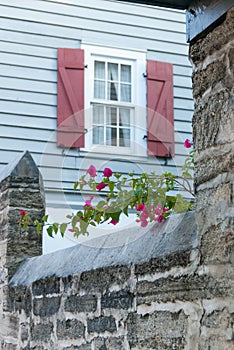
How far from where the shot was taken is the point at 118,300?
2.51 metres

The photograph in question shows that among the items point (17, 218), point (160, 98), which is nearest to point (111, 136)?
point (160, 98)

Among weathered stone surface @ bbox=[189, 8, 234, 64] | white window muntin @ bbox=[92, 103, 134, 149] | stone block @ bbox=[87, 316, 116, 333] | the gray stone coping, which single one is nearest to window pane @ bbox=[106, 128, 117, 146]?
white window muntin @ bbox=[92, 103, 134, 149]

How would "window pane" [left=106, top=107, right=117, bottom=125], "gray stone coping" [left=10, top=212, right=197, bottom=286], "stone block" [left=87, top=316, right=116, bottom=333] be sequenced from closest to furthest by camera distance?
"gray stone coping" [left=10, top=212, right=197, bottom=286] → "stone block" [left=87, top=316, right=116, bottom=333] → "window pane" [left=106, top=107, right=117, bottom=125]

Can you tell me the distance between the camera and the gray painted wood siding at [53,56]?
6.14 metres

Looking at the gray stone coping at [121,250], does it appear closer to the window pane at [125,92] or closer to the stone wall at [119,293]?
the stone wall at [119,293]

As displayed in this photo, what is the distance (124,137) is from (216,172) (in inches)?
149

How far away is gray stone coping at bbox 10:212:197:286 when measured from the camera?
2133 millimetres

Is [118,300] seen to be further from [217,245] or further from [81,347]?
[217,245]

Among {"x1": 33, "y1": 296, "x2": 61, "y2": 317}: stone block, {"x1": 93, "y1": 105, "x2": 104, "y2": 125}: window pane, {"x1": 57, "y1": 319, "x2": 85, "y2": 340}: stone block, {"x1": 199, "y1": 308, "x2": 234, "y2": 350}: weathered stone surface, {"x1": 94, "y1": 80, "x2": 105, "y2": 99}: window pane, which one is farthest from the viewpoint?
{"x1": 94, "y1": 80, "x2": 105, "y2": 99}: window pane

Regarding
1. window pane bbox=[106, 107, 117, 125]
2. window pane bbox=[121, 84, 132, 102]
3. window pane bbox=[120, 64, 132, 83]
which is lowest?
window pane bbox=[106, 107, 117, 125]

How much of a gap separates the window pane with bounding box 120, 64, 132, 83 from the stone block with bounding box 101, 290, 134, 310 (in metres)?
4.24

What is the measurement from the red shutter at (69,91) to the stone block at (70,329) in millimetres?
3148

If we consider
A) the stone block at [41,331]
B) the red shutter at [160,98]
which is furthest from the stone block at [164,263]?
Result: the red shutter at [160,98]

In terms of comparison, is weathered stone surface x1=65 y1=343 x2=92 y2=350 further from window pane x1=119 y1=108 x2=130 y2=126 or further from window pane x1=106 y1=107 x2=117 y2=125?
window pane x1=119 y1=108 x2=130 y2=126
